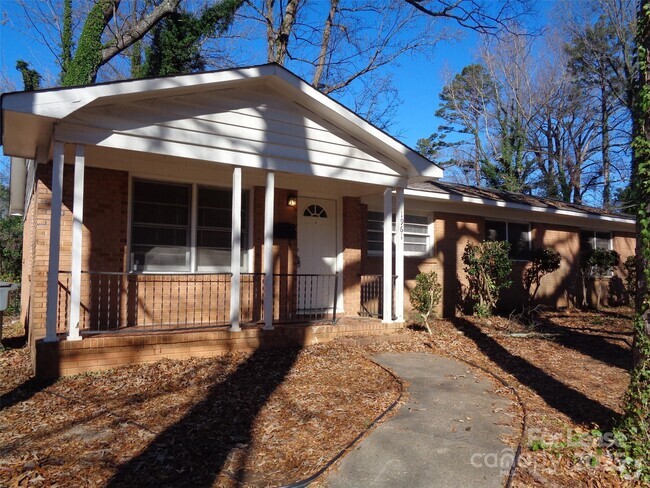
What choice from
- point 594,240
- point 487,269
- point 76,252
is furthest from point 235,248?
point 594,240

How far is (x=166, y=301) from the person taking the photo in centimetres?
800

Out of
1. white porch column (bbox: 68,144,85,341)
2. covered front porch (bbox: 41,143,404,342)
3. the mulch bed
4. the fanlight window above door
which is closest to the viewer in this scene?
the mulch bed

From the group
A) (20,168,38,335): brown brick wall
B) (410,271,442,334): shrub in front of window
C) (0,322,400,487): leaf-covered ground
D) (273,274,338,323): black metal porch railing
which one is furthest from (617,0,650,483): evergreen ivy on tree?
(20,168,38,335): brown brick wall

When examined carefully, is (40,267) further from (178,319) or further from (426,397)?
(426,397)

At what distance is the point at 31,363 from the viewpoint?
6.82m

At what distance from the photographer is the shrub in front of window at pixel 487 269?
1109cm

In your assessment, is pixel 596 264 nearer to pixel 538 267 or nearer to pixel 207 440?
pixel 538 267

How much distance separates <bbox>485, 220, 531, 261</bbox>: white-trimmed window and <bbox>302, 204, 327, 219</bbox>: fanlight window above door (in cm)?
504

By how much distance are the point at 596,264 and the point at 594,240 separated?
1.22 meters

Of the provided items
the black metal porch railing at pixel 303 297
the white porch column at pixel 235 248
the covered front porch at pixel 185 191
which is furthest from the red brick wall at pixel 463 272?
the white porch column at pixel 235 248

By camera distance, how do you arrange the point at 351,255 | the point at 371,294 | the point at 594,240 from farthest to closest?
the point at 594,240 → the point at 371,294 → the point at 351,255

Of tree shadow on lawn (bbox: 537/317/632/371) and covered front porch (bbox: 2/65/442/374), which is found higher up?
covered front porch (bbox: 2/65/442/374)

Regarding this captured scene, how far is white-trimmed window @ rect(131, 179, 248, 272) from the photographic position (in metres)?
7.94

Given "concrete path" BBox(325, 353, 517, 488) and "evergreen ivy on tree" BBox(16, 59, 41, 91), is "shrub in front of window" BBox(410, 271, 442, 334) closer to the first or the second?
"concrete path" BBox(325, 353, 517, 488)
